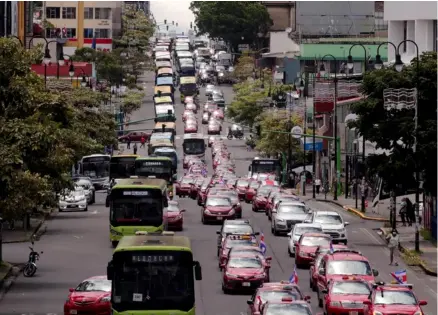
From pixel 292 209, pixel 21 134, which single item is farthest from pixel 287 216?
pixel 21 134

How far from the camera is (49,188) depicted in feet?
158

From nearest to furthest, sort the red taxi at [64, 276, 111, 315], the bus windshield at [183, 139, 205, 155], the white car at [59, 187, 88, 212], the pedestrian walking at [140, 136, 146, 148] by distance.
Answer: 1. the red taxi at [64, 276, 111, 315]
2. the white car at [59, 187, 88, 212]
3. the bus windshield at [183, 139, 205, 155]
4. the pedestrian walking at [140, 136, 146, 148]

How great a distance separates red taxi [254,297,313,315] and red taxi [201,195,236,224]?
33264mm

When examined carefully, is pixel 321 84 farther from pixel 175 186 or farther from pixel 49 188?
pixel 49 188

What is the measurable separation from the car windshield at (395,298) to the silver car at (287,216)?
2600 centimetres

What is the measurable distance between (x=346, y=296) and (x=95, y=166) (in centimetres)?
5977

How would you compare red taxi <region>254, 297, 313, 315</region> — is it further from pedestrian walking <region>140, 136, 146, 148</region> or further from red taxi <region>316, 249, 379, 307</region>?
pedestrian walking <region>140, 136, 146, 148</region>

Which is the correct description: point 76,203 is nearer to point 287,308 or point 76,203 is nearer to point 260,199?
point 260,199

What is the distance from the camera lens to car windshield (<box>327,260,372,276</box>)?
4086 centimetres

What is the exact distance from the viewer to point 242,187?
3324 inches

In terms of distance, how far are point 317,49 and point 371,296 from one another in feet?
386

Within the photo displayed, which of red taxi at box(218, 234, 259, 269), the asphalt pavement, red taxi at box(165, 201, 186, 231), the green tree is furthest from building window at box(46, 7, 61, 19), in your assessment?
red taxi at box(218, 234, 259, 269)

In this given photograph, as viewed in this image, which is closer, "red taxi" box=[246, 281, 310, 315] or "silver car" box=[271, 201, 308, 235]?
"red taxi" box=[246, 281, 310, 315]

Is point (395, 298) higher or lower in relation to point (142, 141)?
lower
